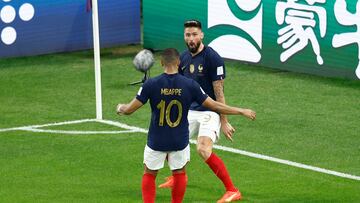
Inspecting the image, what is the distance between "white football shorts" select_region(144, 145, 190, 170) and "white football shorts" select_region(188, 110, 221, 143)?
1226 mm

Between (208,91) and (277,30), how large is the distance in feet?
30.2

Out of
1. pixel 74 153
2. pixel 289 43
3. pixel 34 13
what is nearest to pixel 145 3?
pixel 34 13

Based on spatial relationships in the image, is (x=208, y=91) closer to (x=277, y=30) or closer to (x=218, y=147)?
(x=218, y=147)

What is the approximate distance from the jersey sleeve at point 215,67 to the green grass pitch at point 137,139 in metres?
1.51

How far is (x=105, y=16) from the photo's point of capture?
26172 millimetres

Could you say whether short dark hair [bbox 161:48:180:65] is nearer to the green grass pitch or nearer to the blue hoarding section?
the green grass pitch

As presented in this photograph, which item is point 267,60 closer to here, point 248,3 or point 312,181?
point 248,3

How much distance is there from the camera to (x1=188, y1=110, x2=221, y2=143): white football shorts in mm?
13750

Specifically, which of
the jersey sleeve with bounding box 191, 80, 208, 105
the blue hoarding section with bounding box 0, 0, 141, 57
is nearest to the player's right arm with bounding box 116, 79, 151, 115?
the jersey sleeve with bounding box 191, 80, 208, 105

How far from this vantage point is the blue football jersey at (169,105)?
39.9ft

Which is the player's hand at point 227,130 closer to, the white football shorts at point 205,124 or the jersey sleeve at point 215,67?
the white football shorts at point 205,124

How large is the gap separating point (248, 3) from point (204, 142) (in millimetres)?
10101

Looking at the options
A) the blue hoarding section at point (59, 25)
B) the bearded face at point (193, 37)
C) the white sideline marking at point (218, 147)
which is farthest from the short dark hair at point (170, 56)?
the blue hoarding section at point (59, 25)

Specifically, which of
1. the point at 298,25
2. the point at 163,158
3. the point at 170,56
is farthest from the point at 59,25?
the point at 170,56
